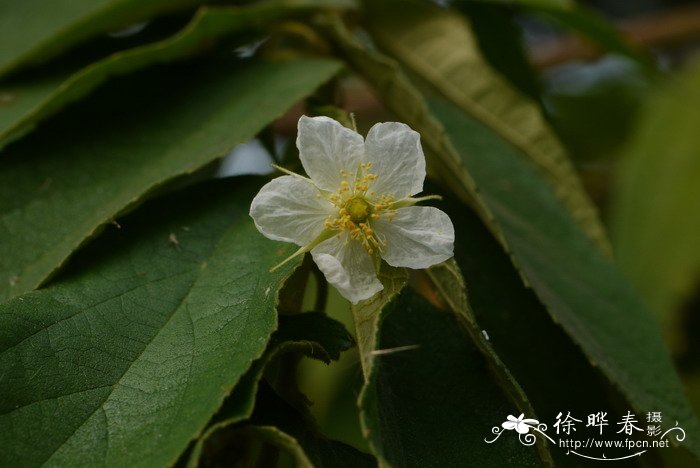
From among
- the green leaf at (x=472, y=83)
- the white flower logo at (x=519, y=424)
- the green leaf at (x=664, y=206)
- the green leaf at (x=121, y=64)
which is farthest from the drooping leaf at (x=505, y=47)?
the white flower logo at (x=519, y=424)

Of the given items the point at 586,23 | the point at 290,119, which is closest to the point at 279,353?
the point at 586,23

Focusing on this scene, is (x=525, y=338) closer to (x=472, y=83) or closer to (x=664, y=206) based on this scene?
(x=472, y=83)

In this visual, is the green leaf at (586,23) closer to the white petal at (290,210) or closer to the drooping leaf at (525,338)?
the drooping leaf at (525,338)

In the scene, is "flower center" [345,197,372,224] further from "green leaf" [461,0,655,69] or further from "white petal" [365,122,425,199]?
"green leaf" [461,0,655,69]

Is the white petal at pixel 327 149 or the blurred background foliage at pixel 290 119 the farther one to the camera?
the blurred background foliage at pixel 290 119

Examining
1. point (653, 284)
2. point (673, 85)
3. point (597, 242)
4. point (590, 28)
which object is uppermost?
point (590, 28)

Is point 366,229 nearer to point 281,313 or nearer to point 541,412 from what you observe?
point 281,313

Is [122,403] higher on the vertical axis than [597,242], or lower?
higher

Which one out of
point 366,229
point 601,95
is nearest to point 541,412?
point 366,229
